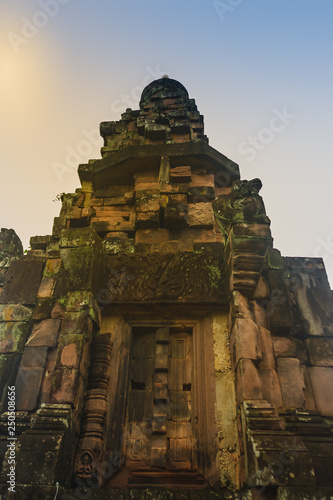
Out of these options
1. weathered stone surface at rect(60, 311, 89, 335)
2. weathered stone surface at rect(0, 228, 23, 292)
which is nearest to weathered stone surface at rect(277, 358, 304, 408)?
weathered stone surface at rect(60, 311, 89, 335)

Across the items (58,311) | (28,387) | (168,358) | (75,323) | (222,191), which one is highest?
(222,191)

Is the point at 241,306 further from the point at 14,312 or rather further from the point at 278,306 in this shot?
the point at 14,312

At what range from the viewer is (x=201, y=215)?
5883mm

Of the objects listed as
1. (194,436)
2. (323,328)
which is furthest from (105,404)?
(323,328)

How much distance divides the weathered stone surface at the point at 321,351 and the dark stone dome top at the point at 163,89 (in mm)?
6769

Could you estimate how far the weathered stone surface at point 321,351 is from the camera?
461 cm

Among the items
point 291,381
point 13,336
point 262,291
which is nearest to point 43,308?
point 13,336

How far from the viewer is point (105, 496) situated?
140 inches

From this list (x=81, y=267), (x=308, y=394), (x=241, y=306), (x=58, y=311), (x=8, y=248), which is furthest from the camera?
(x=8, y=248)

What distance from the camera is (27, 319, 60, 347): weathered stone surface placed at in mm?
4758

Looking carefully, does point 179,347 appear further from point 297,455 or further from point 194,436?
point 297,455

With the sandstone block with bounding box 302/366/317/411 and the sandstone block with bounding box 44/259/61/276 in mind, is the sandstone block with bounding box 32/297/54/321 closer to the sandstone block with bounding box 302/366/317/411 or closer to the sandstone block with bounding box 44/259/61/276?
the sandstone block with bounding box 44/259/61/276

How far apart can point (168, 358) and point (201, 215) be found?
2.33 meters

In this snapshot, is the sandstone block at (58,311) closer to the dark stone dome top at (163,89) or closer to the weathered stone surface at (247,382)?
the weathered stone surface at (247,382)
